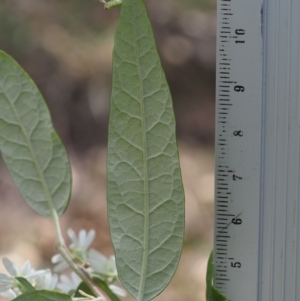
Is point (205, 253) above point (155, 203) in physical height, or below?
below

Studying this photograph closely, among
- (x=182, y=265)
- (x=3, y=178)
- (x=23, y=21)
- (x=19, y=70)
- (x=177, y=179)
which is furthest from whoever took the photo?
(x=23, y=21)

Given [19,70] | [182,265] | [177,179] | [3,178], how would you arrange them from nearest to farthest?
[177,179], [19,70], [182,265], [3,178]

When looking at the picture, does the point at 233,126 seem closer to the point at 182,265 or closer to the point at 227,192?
the point at 227,192

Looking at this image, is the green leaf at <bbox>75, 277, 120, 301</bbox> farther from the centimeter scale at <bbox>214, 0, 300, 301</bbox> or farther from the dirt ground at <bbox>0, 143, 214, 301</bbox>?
the dirt ground at <bbox>0, 143, 214, 301</bbox>

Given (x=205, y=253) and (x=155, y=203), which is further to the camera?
(x=205, y=253)

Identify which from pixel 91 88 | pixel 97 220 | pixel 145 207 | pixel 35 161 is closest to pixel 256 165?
pixel 145 207

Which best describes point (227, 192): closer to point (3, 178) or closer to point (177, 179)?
point (177, 179)

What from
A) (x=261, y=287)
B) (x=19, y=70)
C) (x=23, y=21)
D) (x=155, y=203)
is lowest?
(x=261, y=287)

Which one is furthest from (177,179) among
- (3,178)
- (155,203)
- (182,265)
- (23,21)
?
Answer: (23,21)
